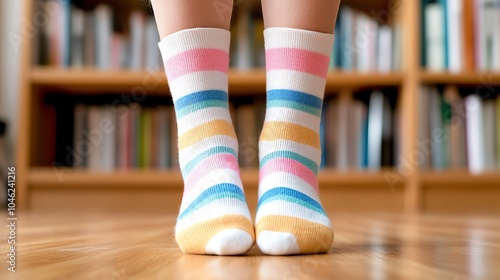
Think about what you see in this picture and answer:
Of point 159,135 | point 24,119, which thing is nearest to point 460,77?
point 159,135

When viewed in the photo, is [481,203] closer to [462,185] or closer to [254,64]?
[462,185]

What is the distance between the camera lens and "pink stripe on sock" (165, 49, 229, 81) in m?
0.76

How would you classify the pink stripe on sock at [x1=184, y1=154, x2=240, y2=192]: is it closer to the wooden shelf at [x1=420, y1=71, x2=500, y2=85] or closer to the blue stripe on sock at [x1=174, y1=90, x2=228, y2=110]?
the blue stripe on sock at [x1=174, y1=90, x2=228, y2=110]

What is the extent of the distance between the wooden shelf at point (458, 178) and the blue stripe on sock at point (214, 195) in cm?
144

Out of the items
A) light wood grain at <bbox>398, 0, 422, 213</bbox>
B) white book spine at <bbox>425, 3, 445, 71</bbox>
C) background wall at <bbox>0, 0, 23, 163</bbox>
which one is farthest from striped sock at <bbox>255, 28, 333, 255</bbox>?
background wall at <bbox>0, 0, 23, 163</bbox>

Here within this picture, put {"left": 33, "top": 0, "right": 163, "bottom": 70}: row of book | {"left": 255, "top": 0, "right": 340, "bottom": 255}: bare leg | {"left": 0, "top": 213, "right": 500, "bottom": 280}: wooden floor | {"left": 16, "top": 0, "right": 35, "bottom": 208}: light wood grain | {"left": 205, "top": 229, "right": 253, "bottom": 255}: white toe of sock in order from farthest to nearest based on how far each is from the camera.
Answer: {"left": 33, "top": 0, "right": 163, "bottom": 70}: row of book
{"left": 16, "top": 0, "right": 35, "bottom": 208}: light wood grain
{"left": 255, "top": 0, "right": 340, "bottom": 255}: bare leg
{"left": 205, "top": 229, "right": 253, "bottom": 255}: white toe of sock
{"left": 0, "top": 213, "right": 500, "bottom": 280}: wooden floor

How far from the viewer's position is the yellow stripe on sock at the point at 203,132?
765mm

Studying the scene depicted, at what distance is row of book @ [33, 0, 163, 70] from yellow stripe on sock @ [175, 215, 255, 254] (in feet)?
4.75

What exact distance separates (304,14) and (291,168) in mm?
185

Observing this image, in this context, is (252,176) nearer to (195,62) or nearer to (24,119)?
(24,119)

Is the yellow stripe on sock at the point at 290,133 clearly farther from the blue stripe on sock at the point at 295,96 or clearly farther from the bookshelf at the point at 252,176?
the bookshelf at the point at 252,176

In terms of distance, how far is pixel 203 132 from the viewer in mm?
765

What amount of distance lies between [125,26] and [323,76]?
1617 mm

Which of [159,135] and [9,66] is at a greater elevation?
[9,66]
